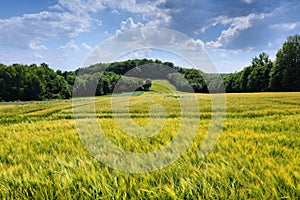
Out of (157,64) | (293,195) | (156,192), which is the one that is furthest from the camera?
(157,64)

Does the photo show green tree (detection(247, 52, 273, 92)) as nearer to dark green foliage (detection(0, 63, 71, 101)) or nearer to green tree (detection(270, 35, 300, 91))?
green tree (detection(270, 35, 300, 91))

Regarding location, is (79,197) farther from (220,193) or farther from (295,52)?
(295,52)

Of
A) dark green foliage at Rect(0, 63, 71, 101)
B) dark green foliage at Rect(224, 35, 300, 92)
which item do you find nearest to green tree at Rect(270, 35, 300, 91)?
dark green foliage at Rect(224, 35, 300, 92)

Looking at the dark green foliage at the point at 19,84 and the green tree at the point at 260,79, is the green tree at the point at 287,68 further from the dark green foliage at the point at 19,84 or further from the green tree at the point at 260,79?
the dark green foliage at the point at 19,84

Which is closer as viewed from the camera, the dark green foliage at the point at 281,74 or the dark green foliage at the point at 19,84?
the dark green foliage at the point at 281,74

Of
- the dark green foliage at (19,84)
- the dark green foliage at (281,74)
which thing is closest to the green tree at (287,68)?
the dark green foliage at (281,74)

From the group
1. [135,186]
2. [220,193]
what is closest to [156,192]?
[135,186]

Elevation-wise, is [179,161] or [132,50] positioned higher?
[132,50]

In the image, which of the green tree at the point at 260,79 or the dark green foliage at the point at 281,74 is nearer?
the dark green foliage at the point at 281,74

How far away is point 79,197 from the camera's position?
8.49ft

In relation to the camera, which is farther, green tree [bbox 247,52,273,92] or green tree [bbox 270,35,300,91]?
green tree [bbox 247,52,273,92]

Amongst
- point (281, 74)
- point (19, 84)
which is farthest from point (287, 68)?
point (19, 84)

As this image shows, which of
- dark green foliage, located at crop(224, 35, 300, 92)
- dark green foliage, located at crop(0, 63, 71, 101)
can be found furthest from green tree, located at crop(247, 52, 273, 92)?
dark green foliage, located at crop(0, 63, 71, 101)

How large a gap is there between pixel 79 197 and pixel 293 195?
7.07 ft
